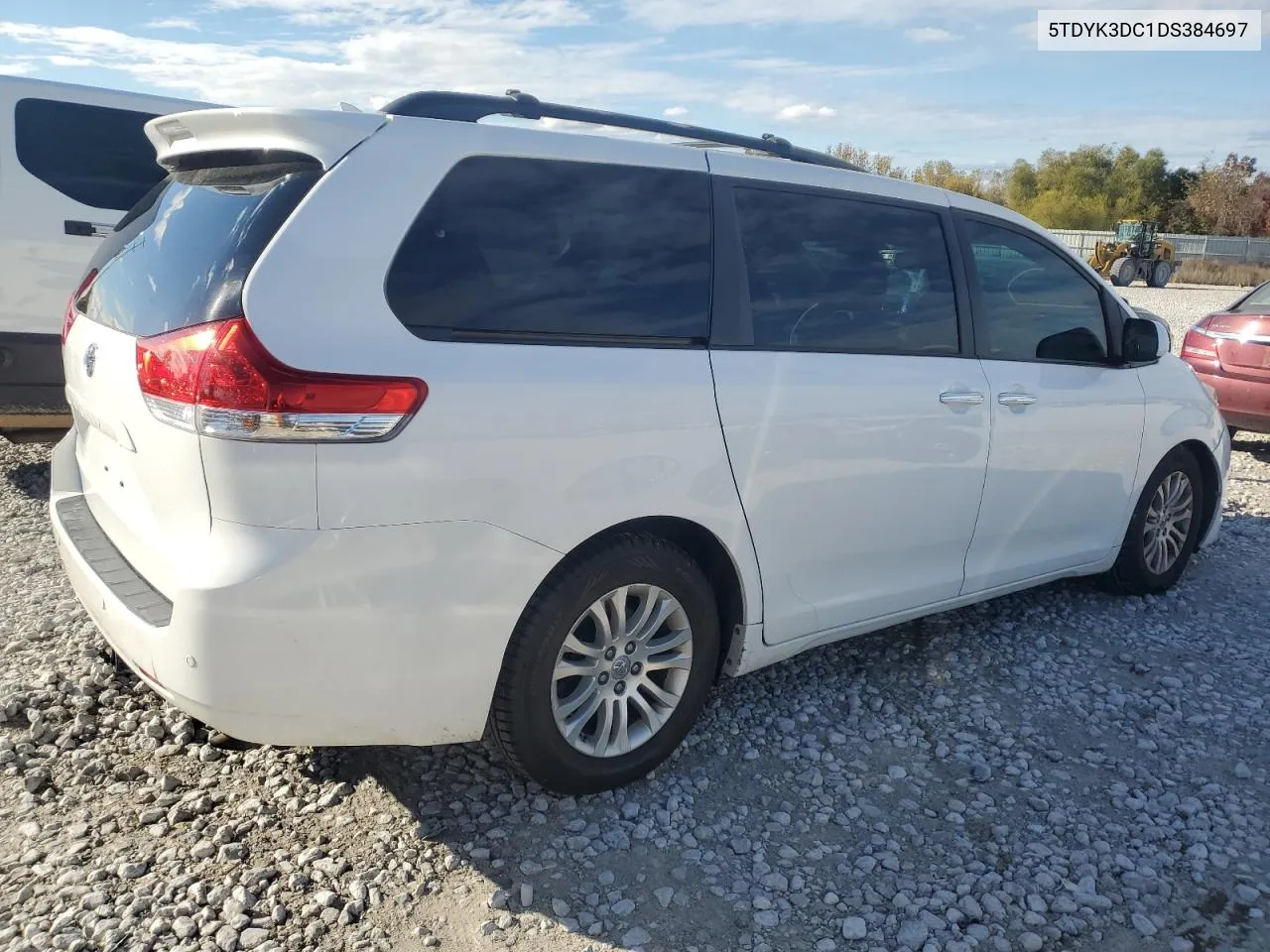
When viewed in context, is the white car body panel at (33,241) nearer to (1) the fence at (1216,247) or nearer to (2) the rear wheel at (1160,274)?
(2) the rear wheel at (1160,274)

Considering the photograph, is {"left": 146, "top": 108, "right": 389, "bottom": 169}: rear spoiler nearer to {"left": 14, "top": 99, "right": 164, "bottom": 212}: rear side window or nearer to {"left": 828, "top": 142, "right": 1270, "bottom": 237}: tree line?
{"left": 14, "top": 99, "right": 164, "bottom": 212}: rear side window

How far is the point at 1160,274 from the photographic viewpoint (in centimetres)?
3475

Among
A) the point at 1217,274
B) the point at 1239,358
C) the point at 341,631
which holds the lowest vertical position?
the point at 1217,274

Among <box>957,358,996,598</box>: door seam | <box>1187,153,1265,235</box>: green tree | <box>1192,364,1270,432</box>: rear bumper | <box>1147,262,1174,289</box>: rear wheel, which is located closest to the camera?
<box>957,358,996,598</box>: door seam

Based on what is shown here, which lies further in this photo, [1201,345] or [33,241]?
[1201,345]

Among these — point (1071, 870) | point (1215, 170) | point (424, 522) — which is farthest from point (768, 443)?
point (1215, 170)

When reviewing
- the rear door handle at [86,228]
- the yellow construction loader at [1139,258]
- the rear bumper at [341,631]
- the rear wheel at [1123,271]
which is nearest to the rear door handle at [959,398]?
the rear bumper at [341,631]

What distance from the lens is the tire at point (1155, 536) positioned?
4781 millimetres

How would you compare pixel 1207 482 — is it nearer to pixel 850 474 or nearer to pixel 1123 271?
pixel 850 474

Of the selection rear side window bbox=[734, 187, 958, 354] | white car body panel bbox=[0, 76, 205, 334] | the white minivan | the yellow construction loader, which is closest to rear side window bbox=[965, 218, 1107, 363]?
the white minivan

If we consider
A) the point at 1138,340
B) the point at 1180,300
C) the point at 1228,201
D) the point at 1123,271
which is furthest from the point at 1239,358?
the point at 1228,201

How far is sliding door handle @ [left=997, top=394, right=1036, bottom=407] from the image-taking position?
12.6 feet

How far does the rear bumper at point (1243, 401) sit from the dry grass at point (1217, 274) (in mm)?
36815

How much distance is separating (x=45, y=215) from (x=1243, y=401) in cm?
830
